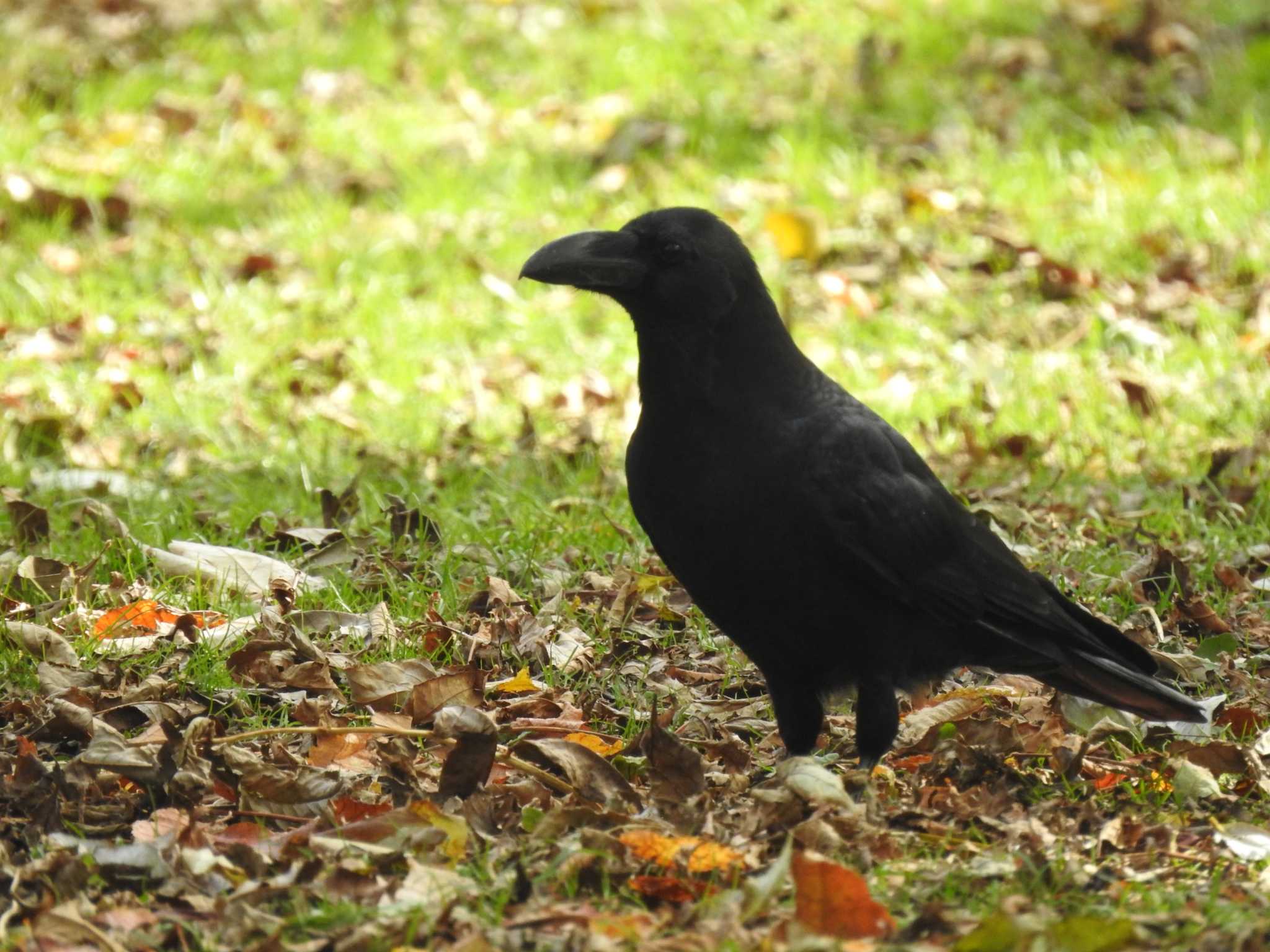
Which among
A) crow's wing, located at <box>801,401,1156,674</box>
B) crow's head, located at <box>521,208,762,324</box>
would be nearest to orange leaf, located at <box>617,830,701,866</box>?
crow's wing, located at <box>801,401,1156,674</box>

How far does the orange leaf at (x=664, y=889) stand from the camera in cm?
279

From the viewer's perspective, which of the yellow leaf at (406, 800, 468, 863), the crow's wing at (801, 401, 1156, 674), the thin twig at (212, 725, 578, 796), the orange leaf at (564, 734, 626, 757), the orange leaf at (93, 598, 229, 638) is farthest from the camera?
the orange leaf at (93, 598, 229, 638)

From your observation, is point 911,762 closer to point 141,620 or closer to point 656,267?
point 656,267

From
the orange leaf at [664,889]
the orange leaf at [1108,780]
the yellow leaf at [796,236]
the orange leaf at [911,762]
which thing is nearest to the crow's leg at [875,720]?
the orange leaf at [911,762]

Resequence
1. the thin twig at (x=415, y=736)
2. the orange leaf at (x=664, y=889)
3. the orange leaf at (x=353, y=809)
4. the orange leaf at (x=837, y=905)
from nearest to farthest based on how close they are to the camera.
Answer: the orange leaf at (x=837, y=905) < the orange leaf at (x=664, y=889) < the orange leaf at (x=353, y=809) < the thin twig at (x=415, y=736)

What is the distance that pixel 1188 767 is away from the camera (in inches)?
129

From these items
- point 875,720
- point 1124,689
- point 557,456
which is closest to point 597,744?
point 875,720

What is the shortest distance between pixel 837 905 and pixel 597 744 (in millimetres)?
986

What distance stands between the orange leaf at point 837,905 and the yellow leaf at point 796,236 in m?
5.12

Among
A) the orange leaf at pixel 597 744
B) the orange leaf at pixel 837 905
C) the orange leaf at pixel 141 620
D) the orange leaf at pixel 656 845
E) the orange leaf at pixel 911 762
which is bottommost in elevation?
the orange leaf at pixel 141 620

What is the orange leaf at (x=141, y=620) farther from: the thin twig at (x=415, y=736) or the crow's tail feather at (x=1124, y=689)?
the crow's tail feather at (x=1124, y=689)

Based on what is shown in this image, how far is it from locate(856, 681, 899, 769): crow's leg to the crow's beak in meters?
0.96

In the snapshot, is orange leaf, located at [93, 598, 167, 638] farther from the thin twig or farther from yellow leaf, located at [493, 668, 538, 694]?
yellow leaf, located at [493, 668, 538, 694]

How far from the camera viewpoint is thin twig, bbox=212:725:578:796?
3248 mm
